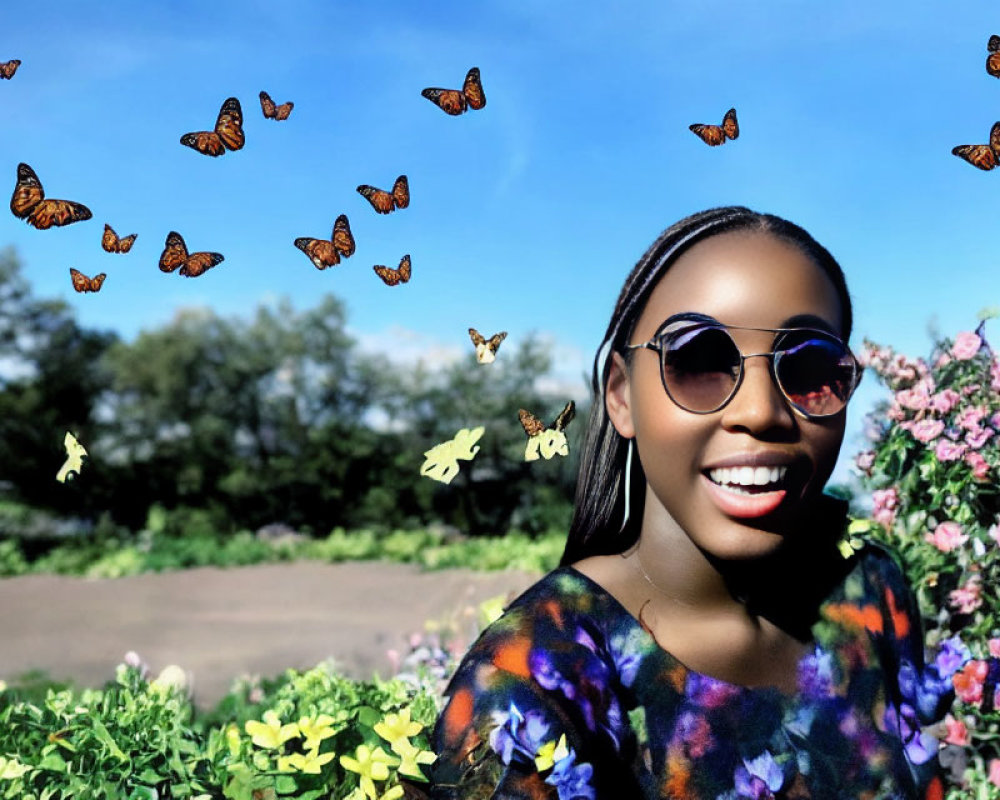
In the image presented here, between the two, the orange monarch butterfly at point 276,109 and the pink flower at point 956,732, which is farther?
the pink flower at point 956,732

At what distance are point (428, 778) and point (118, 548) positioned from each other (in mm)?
10550

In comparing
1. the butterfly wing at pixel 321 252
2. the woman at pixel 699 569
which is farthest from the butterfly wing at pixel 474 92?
the woman at pixel 699 569

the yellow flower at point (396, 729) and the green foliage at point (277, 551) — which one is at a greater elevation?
the yellow flower at point (396, 729)

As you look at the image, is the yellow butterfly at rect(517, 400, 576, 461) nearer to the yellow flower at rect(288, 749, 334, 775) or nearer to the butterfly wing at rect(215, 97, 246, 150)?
the yellow flower at rect(288, 749, 334, 775)

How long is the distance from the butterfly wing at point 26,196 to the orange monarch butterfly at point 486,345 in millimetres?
1231

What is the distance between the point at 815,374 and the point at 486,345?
2.80 feet

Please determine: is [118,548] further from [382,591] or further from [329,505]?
[382,591]

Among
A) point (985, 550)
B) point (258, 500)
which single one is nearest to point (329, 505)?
point (258, 500)

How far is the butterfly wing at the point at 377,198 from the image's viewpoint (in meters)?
2.75

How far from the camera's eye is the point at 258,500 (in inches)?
485

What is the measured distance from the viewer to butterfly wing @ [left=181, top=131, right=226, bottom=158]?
8.79ft

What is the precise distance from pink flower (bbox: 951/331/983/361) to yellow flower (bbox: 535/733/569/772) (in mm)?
2705

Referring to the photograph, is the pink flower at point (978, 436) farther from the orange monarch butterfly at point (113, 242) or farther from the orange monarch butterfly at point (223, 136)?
the orange monarch butterfly at point (113, 242)

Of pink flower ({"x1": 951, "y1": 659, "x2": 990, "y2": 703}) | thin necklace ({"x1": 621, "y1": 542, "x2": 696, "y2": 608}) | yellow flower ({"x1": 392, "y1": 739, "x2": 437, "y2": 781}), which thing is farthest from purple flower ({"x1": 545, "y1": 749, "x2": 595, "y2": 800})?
pink flower ({"x1": 951, "y1": 659, "x2": 990, "y2": 703})
